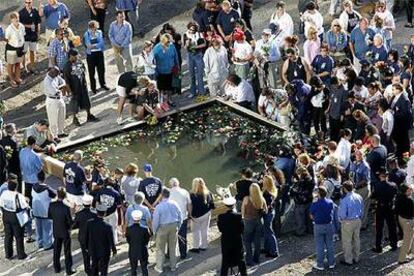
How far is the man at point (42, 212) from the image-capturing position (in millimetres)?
18656

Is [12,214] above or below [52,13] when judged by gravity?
below

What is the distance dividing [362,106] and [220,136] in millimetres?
3143

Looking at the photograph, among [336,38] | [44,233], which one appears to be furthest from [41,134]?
[336,38]

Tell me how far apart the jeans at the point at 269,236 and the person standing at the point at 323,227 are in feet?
2.42

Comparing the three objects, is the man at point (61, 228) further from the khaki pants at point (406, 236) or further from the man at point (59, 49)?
the man at point (59, 49)

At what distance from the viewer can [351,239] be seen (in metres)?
18.5

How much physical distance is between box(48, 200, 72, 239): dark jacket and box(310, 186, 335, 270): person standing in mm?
3809

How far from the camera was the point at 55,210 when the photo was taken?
717 inches

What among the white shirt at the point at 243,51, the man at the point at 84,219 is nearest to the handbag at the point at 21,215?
the man at the point at 84,219

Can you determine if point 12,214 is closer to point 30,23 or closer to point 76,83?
point 76,83

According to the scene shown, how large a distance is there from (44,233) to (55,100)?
4.06 meters

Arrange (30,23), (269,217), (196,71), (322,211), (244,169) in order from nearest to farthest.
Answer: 1. (322,211)
2. (269,217)
3. (244,169)
4. (196,71)
5. (30,23)

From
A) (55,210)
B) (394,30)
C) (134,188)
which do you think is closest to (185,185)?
(134,188)

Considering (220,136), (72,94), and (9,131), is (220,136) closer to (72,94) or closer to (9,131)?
(72,94)
